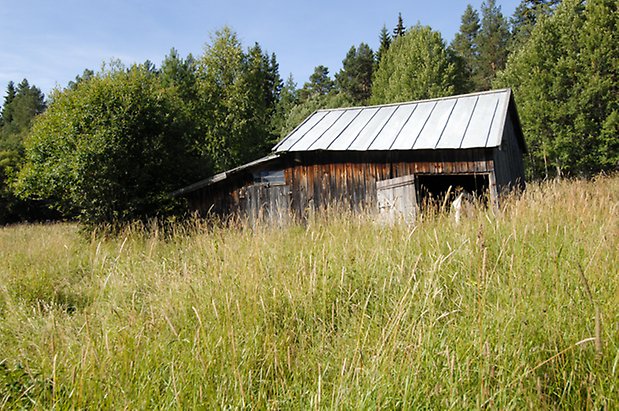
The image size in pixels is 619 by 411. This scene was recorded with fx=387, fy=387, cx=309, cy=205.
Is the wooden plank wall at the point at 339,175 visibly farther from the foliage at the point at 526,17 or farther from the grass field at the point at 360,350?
the foliage at the point at 526,17

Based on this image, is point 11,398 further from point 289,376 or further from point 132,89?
point 132,89

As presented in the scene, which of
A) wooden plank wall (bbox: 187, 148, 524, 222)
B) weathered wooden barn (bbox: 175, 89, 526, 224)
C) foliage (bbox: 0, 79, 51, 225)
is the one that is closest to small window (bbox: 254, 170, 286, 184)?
weathered wooden barn (bbox: 175, 89, 526, 224)

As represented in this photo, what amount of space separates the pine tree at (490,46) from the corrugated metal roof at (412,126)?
103 feet

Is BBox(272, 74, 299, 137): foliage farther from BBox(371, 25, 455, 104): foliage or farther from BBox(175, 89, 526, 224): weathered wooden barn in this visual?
BBox(175, 89, 526, 224): weathered wooden barn

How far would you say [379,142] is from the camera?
10.8m

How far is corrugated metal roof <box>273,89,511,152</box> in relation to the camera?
9.74m

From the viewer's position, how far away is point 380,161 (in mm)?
11078

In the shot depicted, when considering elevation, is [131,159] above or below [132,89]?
below

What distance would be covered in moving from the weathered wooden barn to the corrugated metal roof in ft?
0.09

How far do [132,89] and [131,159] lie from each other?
2.60m

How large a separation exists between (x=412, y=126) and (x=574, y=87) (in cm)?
1441

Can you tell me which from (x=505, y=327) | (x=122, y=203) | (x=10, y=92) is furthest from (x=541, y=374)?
(x=10, y=92)

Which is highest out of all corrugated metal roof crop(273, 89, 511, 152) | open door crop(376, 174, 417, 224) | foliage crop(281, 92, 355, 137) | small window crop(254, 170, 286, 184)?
foliage crop(281, 92, 355, 137)

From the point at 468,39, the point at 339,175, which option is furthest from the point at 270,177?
the point at 468,39
